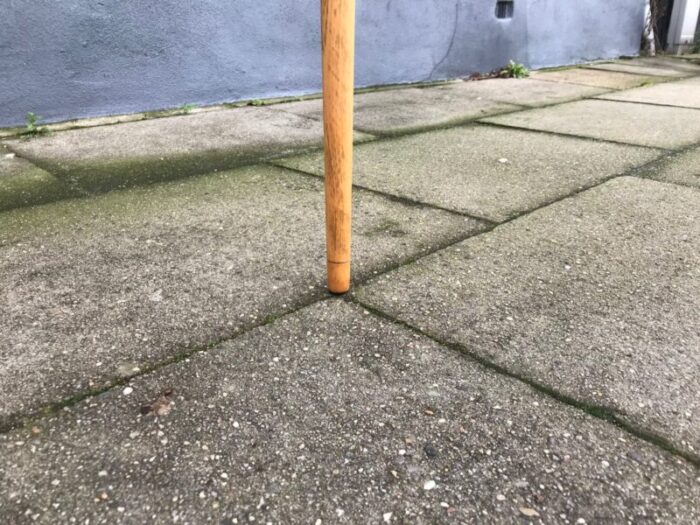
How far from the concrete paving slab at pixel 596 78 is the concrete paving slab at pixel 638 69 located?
0.29 m

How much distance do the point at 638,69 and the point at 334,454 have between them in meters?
7.70

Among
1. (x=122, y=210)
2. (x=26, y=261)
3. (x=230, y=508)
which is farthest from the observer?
(x=122, y=210)

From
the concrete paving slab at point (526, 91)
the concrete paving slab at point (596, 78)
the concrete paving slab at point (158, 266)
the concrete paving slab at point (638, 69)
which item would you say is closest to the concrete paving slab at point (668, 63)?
the concrete paving slab at point (638, 69)

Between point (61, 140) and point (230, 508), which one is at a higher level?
point (61, 140)

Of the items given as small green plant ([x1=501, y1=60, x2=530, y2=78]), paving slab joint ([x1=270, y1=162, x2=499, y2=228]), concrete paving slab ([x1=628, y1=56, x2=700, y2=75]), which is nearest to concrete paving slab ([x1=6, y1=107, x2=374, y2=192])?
paving slab joint ([x1=270, y1=162, x2=499, y2=228])

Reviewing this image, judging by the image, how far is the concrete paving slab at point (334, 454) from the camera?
3.67 feet

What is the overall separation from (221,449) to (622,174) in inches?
105

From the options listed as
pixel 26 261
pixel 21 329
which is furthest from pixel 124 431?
pixel 26 261

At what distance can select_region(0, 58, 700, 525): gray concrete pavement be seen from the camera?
1.17 meters

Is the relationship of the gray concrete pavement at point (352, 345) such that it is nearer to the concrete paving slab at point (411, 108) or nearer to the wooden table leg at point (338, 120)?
the wooden table leg at point (338, 120)

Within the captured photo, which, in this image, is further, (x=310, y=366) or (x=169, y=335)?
(x=169, y=335)

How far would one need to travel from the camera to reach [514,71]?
6570 millimetres

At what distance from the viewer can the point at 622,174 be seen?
10.3ft

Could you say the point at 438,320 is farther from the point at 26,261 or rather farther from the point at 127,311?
the point at 26,261
